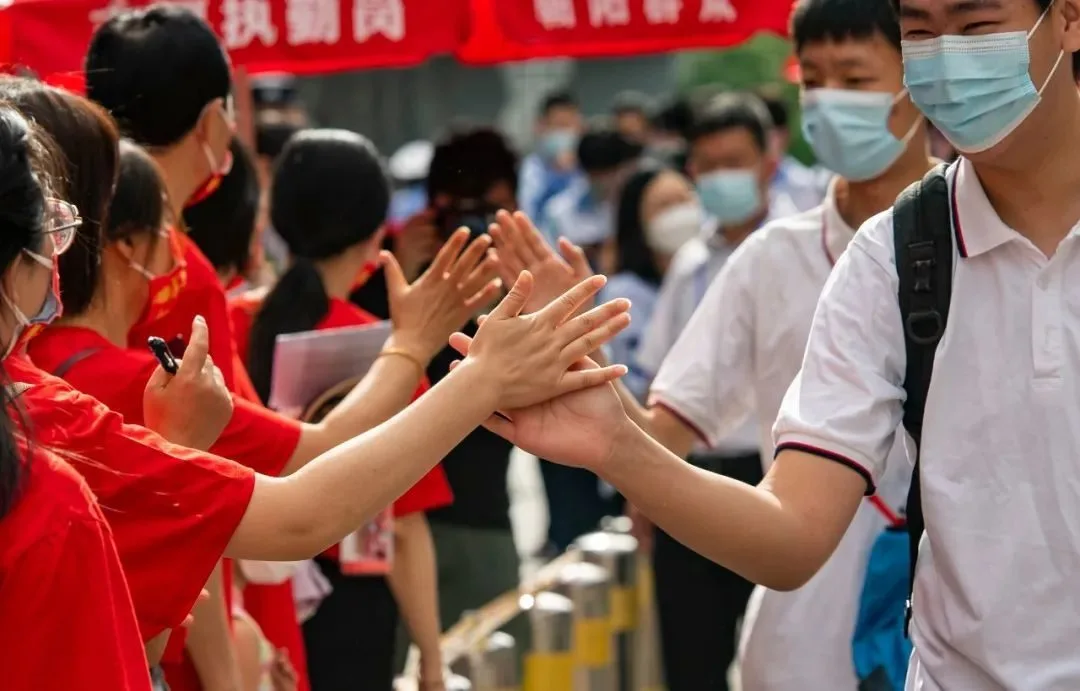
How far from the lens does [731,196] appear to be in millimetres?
6855

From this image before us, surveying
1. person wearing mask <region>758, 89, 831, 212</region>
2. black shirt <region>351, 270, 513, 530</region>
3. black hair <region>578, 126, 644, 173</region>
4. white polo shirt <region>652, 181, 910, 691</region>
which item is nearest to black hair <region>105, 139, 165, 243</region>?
white polo shirt <region>652, 181, 910, 691</region>

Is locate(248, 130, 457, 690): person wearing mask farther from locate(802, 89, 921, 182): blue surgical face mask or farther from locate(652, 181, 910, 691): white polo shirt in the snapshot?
locate(802, 89, 921, 182): blue surgical face mask

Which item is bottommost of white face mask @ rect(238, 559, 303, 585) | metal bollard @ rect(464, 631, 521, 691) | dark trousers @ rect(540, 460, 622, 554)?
dark trousers @ rect(540, 460, 622, 554)

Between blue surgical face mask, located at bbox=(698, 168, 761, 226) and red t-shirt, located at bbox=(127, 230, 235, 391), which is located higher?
red t-shirt, located at bbox=(127, 230, 235, 391)

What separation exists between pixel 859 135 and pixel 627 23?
2333 mm

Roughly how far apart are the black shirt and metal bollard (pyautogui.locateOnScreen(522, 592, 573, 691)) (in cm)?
30

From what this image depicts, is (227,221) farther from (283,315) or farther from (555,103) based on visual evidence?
(555,103)

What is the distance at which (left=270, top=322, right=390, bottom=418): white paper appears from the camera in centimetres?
440

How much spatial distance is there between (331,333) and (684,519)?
1.84 meters

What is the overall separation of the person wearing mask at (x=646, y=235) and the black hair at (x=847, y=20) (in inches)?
182

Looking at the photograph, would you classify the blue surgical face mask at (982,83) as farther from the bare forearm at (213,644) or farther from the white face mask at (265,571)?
the white face mask at (265,571)

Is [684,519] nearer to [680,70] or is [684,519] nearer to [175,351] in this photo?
[175,351]

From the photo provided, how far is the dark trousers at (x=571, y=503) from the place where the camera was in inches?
386

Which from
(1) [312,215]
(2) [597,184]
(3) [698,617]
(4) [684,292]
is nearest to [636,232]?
(4) [684,292]
